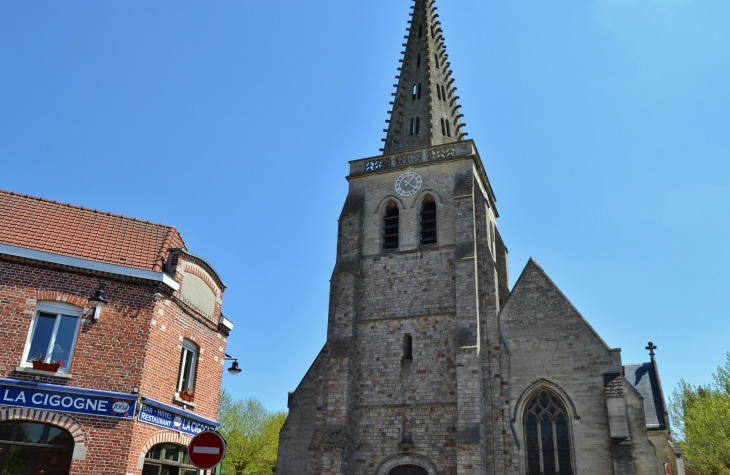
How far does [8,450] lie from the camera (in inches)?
446

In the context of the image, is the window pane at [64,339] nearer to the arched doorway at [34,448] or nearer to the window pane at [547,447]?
the arched doorway at [34,448]

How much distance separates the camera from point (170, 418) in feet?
43.9

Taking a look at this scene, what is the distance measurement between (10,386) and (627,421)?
51.2 ft

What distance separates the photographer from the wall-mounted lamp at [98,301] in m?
11.3

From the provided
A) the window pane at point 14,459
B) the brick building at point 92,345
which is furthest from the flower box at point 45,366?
the window pane at point 14,459

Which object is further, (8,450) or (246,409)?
(246,409)

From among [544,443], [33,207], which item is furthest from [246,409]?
[33,207]

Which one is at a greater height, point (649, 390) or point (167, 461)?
point (649, 390)

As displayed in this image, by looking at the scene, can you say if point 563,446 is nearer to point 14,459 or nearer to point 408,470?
point 408,470

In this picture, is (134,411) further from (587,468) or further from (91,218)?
(587,468)

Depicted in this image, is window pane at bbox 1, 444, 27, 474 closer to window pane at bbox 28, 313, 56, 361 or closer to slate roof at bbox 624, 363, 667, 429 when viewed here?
window pane at bbox 28, 313, 56, 361

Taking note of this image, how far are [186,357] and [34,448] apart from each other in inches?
153

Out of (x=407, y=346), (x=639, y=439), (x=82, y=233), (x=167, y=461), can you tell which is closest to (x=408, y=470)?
(x=407, y=346)

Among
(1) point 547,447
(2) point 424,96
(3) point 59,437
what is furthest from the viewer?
(2) point 424,96
